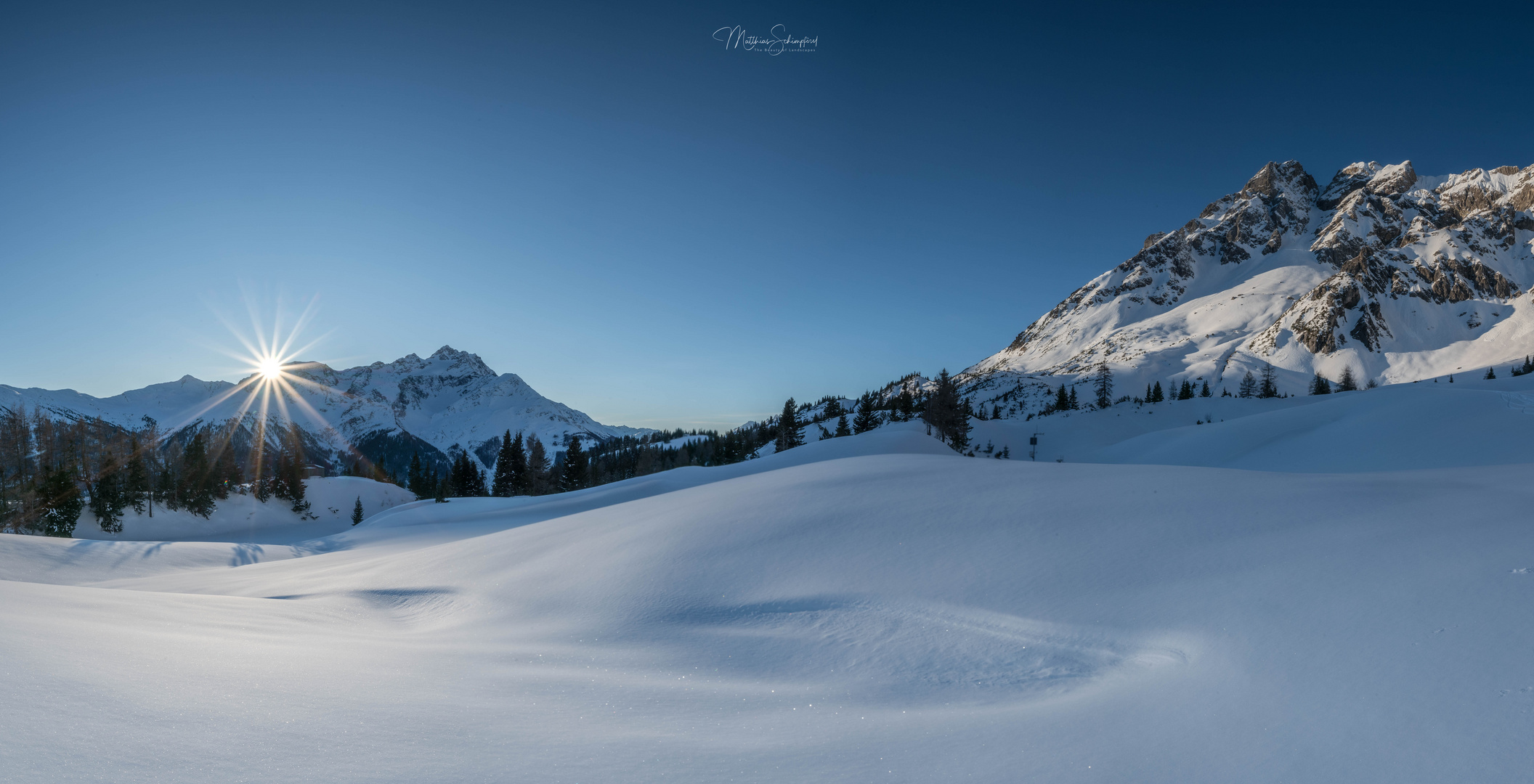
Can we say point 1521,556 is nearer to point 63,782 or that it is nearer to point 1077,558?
point 1077,558

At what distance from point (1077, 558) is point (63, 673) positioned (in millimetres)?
7692

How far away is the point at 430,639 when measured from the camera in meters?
6.41

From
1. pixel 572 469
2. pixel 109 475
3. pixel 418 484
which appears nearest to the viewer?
pixel 109 475

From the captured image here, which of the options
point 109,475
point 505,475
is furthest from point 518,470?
point 109,475

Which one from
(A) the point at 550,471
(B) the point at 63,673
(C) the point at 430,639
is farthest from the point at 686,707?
(A) the point at 550,471

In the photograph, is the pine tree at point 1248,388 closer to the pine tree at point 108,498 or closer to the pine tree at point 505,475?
the pine tree at point 505,475

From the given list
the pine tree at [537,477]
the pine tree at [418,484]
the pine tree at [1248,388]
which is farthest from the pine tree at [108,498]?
the pine tree at [1248,388]

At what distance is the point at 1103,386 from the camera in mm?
106500

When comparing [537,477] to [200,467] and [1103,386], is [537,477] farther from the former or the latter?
[1103,386]

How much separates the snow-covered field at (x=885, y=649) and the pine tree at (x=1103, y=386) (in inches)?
3554

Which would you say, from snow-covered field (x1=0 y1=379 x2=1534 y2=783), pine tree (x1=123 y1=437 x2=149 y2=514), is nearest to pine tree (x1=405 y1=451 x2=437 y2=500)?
pine tree (x1=123 y1=437 x2=149 y2=514)

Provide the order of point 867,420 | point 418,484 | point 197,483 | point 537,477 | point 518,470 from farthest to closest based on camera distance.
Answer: point 418,484 → point 867,420 → point 518,470 → point 537,477 → point 197,483

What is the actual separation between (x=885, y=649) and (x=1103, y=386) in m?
119

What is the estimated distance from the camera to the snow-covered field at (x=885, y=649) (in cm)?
288
